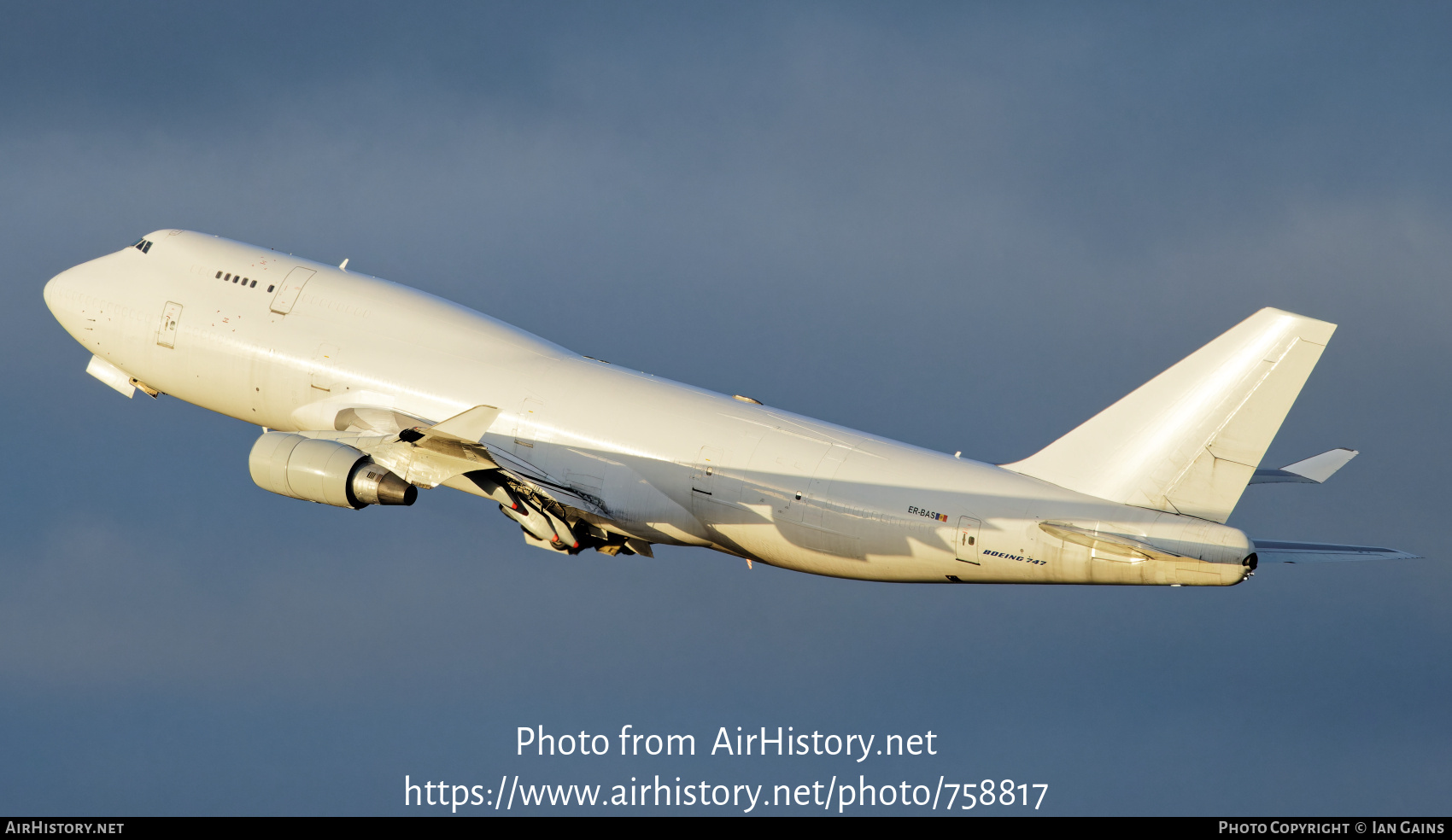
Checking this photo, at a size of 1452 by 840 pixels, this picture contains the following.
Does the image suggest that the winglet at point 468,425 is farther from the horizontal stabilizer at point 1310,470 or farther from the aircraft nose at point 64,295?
the horizontal stabilizer at point 1310,470

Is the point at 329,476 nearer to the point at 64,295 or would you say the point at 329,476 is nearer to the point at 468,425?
the point at 468,425

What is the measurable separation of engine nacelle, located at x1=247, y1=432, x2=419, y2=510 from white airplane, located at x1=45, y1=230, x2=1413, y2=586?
0.13 ft

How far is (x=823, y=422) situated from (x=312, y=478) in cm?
1073

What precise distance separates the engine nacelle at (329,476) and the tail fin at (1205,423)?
541 inches

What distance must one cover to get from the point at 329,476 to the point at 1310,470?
20121mm

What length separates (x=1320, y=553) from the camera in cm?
3080

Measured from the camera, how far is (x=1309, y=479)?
3478cm

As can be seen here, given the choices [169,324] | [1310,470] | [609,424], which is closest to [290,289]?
[169,324]

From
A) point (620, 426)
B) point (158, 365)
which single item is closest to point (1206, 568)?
point (620, 426)

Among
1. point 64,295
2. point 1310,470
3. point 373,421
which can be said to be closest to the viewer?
point 1310,470

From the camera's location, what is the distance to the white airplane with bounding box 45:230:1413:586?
31.6 m

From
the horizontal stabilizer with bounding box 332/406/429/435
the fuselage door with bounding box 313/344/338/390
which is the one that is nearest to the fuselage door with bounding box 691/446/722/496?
the horizontal stabilizer with bounding box 332/406/429/435

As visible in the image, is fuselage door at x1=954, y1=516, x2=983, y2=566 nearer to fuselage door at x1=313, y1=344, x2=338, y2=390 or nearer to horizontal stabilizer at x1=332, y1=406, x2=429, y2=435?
horizontal stabilizer at x1=332, y1=406, x2=429, y2=435

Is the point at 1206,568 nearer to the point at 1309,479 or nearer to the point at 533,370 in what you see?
the point at 1309,479
